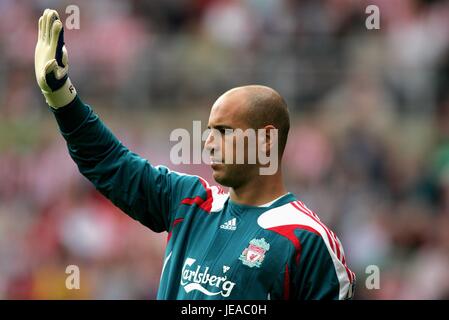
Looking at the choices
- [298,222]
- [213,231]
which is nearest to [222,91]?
[213,231]

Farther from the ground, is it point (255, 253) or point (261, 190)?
point (261, 190)

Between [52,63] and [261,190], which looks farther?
[261,190]

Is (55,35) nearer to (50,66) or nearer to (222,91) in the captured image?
(50,66)

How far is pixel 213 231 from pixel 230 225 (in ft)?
0.31

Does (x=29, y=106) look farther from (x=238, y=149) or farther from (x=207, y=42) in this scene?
(x=238, y=149)

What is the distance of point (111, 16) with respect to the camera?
13.3m

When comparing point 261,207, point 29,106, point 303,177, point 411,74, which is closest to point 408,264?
point 303,177

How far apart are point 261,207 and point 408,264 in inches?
229

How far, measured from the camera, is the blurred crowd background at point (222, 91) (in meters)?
11.0

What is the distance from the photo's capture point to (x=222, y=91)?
40.7 ft

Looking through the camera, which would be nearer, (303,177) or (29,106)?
(303,177)

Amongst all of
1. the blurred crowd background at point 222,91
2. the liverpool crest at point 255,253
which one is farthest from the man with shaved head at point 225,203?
the blurred crowd background at point 222,91

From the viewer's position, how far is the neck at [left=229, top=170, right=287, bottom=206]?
5.27 m
